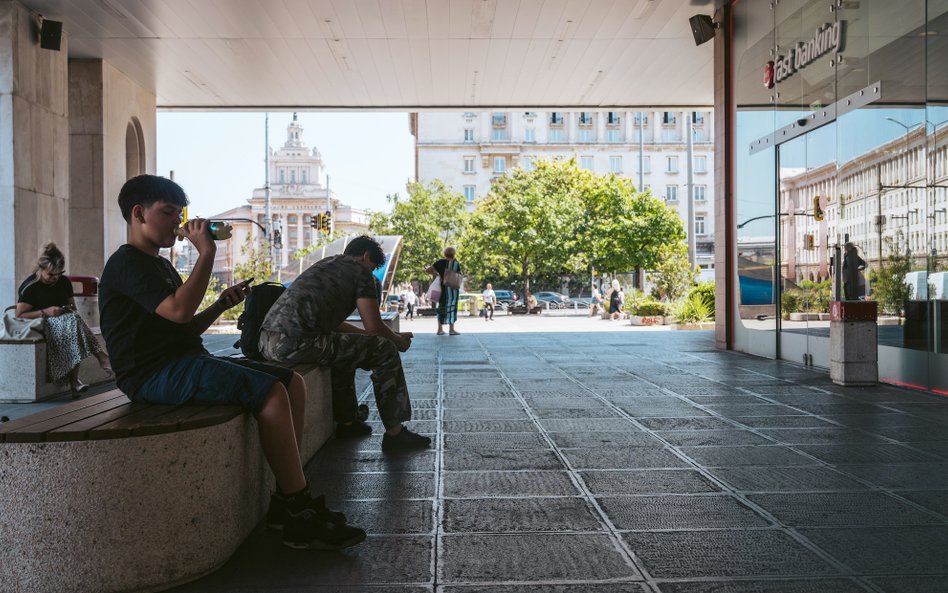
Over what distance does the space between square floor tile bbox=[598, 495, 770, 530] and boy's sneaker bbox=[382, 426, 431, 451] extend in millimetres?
1599

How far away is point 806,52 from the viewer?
10.2 m

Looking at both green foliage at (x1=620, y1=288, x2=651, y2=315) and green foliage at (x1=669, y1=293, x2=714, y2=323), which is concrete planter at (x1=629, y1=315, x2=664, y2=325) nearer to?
green foliage at (x1=620, y1=288, x2=651, y2=315)

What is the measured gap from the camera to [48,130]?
38.9 feet

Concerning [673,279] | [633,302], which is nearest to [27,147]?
[633,302]

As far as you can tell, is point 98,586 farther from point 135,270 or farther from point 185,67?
point 185,67

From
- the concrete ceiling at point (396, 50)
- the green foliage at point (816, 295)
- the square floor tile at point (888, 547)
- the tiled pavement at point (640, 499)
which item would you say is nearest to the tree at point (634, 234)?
the concrete ceiling at point (396, 50)

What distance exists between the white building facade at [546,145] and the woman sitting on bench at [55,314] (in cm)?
7166

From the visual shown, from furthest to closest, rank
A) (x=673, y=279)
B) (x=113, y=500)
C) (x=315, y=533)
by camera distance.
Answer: (x=673, y=279) < (x=315, y=533) < (x=113, y=500)

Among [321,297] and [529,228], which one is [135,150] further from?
[529,228]

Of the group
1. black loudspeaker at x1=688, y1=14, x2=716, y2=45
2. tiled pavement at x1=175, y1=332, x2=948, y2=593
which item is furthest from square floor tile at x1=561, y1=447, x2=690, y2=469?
black loudspeaker at x1=688, y1=14, x2=716, y2=45

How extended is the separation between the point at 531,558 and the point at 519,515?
59cm

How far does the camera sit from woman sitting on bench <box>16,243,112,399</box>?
27.0ft

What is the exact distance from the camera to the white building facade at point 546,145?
7925cm

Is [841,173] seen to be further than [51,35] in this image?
No
